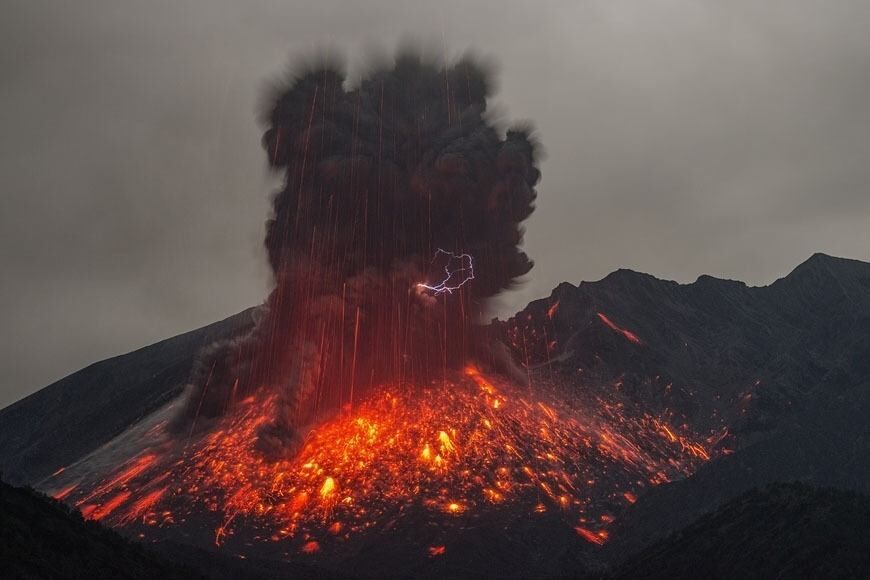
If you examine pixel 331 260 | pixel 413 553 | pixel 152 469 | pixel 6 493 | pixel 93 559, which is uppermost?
pixel 331 260

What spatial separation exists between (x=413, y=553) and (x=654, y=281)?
103674 millimetres

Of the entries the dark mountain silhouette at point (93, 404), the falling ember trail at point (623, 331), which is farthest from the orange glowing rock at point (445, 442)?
the dark mountain silhouette at point (93, 404)

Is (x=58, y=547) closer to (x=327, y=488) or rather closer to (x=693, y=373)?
(x=327, y=488)

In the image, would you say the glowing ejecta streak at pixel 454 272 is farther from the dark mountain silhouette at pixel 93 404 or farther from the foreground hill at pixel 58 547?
the foreground hill at pixel 58 547

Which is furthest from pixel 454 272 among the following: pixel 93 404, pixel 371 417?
pixel 93 404

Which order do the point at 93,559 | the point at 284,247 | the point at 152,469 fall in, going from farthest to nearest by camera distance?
the point at 284,247
the point at 152,469
the point at 93,559

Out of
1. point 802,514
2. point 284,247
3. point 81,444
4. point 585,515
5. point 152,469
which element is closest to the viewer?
point 802,514

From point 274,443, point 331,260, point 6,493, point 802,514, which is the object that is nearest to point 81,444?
point 274,443

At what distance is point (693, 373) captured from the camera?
148m

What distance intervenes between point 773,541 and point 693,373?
87.1 meters

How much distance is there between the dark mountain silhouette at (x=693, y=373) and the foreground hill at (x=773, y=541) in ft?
73.9

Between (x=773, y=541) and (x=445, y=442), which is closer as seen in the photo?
(x=773, y=541)

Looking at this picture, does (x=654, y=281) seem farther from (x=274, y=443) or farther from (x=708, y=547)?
(x=708, y=547)

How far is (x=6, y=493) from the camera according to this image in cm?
4288
